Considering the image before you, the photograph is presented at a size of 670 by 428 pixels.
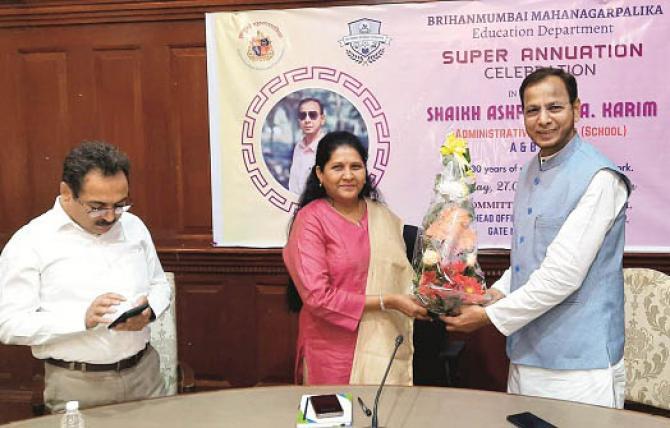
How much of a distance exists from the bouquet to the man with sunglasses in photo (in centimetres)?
144

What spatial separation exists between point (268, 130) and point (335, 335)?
1.44 m

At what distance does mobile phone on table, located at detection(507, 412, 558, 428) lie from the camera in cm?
160

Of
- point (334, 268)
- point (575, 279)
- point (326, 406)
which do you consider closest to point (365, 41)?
point (334, 268)

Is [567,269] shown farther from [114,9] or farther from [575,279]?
[114,9]

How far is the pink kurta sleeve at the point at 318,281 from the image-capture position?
2.21m

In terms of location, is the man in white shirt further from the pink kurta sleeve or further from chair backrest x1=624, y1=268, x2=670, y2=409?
chair backrest x1=624, y1=268, x2=670, y2=409

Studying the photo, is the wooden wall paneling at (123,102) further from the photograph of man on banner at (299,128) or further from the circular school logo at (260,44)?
the photograph of man on banner at (299,128)

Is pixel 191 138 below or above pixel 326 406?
above

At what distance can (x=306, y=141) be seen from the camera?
341 centimetres

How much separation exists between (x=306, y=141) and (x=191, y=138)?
1.99 feet

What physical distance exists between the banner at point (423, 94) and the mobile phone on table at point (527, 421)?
168 centimetres

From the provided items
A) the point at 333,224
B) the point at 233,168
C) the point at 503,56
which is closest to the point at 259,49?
the point at 233,168

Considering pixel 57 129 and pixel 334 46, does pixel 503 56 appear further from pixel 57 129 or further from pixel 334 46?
pixel 57 129

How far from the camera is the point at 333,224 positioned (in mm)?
2293
